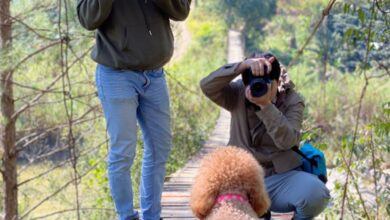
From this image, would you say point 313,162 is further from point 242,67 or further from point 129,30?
point 129,30

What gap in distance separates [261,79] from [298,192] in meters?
0.52

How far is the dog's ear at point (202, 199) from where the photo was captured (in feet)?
6.85

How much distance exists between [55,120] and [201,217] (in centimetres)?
688

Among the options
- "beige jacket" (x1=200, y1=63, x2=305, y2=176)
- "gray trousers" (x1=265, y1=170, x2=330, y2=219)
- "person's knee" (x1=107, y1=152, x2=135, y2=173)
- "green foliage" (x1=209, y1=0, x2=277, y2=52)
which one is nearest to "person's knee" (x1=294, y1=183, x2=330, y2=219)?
"gray trousers" (x1=265, y1=170, x2=330, y2=219)

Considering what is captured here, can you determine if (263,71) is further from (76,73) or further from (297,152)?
(76,73)

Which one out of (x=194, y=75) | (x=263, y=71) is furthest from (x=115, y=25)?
(x=194, y=75)

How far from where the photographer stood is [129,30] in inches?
108

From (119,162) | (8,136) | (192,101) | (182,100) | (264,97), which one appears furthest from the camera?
(192,101)

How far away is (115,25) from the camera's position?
108 inches

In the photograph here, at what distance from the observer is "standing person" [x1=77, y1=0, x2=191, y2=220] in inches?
106

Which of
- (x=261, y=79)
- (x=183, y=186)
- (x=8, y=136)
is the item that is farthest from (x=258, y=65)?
(x=8, y=136)

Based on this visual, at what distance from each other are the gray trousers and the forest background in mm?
529

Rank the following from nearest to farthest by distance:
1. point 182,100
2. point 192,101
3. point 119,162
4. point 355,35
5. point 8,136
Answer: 1. point 119,162
2. point 355,35
3. point 8,136
4. point 182,100
5. point 192,101

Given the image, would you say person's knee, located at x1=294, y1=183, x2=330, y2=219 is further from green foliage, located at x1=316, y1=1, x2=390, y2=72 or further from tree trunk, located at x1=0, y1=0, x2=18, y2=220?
tree trunk, located at x1=0, y1=0, x2=18, y2=220
